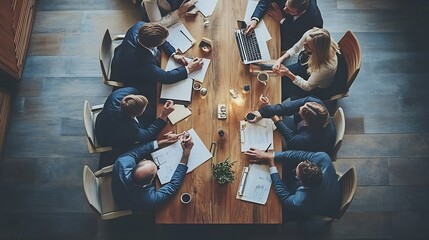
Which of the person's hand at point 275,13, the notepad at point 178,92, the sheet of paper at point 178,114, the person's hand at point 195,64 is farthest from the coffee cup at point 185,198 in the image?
the person's hand at point 275,13

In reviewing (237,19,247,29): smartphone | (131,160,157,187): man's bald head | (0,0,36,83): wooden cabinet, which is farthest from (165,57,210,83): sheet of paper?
(0,0,36,83): wooden cabinet

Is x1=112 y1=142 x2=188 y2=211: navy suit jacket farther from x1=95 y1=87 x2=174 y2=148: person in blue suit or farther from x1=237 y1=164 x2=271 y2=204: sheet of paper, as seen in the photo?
x1=237 y1=164 x2=271 y2=204: sheet of paper

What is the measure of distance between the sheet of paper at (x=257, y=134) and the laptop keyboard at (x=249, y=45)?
57cm

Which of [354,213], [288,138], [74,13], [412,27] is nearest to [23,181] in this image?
[74,13]

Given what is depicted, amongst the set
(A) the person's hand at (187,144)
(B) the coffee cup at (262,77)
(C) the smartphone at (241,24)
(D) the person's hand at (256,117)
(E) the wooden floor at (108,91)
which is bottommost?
(E) the wooden floor at (108,91)

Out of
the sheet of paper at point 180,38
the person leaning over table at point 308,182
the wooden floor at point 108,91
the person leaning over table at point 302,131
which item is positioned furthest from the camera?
the wooden floor at point 108,91

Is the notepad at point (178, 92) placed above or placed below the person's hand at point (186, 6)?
below

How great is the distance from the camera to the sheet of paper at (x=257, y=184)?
11.7 feet

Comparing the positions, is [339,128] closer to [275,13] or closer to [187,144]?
[275,13]

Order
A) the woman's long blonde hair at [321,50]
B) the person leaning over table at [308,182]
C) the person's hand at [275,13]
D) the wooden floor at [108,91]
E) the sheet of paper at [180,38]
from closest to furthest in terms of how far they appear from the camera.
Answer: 1. the person leaning over table at [308,182]
2. the woman's long blonde hair at [321,50]
3. the sheet of paper at [180,38]
4. the person's hand at [275,13]
5. the wooden floor at [108,91]

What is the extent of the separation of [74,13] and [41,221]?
2297mm

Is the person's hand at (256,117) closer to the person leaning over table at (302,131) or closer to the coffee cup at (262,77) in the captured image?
the person leaning over table at (302,131)

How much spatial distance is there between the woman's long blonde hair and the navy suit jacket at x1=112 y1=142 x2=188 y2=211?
1413mm

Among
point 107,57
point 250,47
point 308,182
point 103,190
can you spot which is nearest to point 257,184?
point 308,182
